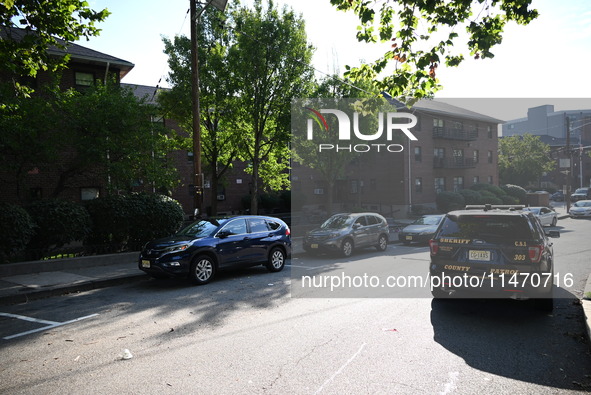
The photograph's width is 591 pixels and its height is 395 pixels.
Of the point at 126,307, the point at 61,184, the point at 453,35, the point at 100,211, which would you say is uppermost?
the point at 453,35

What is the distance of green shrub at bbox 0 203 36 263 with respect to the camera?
1091 centimetres

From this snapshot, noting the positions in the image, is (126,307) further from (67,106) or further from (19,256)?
(67,106)

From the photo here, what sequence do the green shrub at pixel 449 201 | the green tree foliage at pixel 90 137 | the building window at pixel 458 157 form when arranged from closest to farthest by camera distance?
the green tree foliage at pixel 90 137
the green shrub at pixel 449 201
the building window at pixel 458 157

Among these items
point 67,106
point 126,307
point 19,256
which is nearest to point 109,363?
point 126,307

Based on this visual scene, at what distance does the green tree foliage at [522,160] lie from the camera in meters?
56.4

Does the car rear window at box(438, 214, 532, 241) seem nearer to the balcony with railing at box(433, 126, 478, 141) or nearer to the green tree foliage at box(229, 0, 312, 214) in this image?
the green tree foliage at box(229, 0, 312, 214)

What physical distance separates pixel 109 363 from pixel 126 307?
10.2ft

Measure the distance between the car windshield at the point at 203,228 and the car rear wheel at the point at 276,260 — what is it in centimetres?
166

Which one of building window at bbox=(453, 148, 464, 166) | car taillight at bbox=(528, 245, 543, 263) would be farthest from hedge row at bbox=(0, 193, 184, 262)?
building window at bbox=(453, 148, 464, 166)

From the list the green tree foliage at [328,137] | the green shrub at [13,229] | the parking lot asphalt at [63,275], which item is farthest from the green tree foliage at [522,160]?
the green shrub at [13,229]

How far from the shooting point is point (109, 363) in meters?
5.26

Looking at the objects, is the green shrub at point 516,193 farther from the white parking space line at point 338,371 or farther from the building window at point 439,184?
the white parking space line at point 338,371

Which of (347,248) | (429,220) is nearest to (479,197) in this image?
(429,220)

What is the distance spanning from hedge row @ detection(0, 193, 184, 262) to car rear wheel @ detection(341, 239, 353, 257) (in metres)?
5.75
